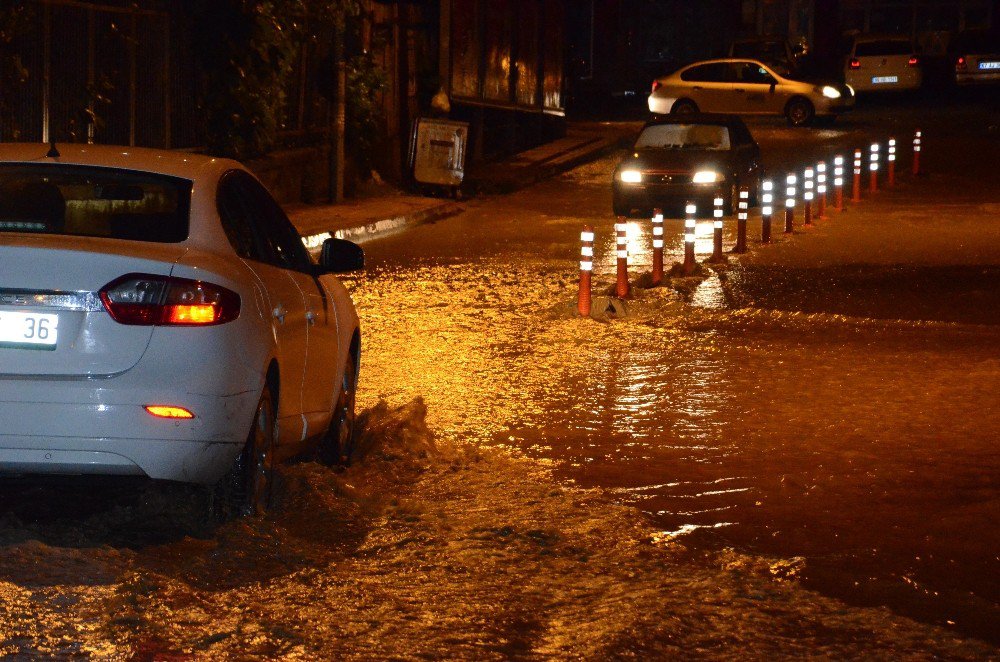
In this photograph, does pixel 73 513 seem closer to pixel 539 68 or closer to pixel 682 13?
pixel 539 68

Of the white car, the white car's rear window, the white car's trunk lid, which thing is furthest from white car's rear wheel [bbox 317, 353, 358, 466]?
the white car's rear window

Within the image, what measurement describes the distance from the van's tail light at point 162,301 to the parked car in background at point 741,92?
35208mm

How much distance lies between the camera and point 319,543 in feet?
21.9

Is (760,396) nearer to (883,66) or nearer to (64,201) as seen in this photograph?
(64,201)

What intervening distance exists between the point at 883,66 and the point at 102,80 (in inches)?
1367

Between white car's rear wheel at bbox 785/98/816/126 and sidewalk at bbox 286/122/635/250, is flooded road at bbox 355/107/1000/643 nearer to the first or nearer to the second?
sidewalk at bbox 286/122/635/250

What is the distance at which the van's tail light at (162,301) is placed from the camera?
6.12 metres

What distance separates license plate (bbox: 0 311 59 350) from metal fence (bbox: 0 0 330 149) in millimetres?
10939

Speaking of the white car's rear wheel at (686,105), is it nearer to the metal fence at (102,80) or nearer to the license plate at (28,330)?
the metal fence at (102,80)

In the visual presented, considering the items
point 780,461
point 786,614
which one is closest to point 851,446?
point 780,461

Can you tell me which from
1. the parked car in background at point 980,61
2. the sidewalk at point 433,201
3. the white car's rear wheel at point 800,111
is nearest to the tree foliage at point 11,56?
the sidewalk at point 433,201

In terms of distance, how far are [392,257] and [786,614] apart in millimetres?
13384

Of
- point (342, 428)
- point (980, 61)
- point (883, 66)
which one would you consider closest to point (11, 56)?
point (342, 428)

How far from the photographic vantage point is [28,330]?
6.07m
